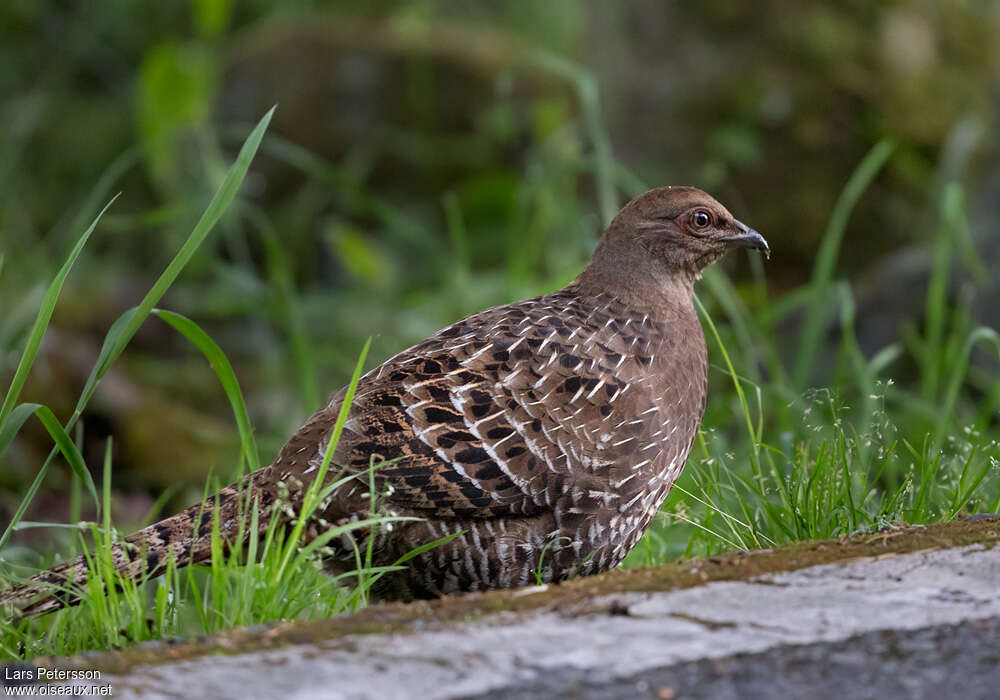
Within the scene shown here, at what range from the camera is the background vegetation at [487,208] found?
5.90m

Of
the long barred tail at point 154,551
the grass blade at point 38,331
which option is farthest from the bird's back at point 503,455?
the grass blade at point 38,331

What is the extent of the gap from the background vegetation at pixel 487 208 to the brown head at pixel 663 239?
0.71 metres

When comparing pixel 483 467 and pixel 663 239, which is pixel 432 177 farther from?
pixel 483 467

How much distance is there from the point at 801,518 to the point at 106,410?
5579 millimetres

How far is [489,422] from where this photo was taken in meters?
3.47

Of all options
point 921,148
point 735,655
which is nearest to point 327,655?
point 735,655

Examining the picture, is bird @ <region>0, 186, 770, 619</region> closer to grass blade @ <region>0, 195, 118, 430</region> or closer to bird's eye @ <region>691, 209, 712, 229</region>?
grass blade @ <region>0, 195, 118, 430</region>

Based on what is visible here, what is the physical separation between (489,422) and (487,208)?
6.18m

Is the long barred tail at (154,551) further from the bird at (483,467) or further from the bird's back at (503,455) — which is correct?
the bird's back at (503,455)

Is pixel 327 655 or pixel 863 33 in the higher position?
pixel 863 33

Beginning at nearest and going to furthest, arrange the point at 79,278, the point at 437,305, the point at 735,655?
the point at 735,655 < the point at 437,305 < the point at 79,278

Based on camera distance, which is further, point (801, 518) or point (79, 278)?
point (79, 278)

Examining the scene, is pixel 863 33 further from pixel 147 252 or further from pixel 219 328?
pixel 147 252

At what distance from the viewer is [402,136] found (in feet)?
34.9
